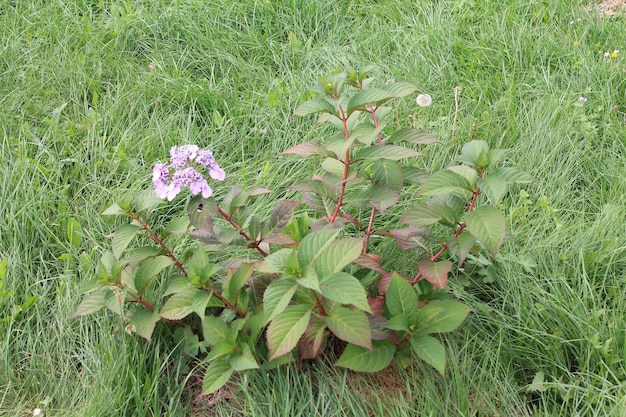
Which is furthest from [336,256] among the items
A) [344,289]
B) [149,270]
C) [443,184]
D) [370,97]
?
[149,270]

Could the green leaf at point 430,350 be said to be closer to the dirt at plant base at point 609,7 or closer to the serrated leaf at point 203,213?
the serrated leaf at point 203,213

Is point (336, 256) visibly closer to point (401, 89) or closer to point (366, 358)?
point (366, 358)

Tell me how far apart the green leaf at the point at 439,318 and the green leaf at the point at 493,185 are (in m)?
0.29

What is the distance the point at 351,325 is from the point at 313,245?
213 millimetres

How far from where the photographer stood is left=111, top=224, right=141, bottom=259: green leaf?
1.75 m

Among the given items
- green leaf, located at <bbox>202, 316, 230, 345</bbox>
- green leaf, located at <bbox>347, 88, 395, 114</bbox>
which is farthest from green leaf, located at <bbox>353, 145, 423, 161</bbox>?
green leaf, located at <bbox>202, 316, 230, 345</bbox>

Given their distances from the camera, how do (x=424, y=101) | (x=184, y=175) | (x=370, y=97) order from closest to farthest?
(x=184, y=175) < (x=370, y=97) < (x=424, y=101)

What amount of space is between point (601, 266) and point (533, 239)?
216 mm

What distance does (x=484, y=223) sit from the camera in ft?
5.30

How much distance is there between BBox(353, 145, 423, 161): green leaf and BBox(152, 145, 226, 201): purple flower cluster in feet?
1.29

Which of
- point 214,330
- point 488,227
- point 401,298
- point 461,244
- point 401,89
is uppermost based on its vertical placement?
point 401,89

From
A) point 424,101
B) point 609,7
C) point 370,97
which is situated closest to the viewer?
point 370,97

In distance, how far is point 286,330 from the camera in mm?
1543

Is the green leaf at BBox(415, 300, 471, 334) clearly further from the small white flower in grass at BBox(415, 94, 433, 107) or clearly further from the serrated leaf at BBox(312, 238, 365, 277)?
the small white flower in grass at BBox(415, 94, 433, 107)
